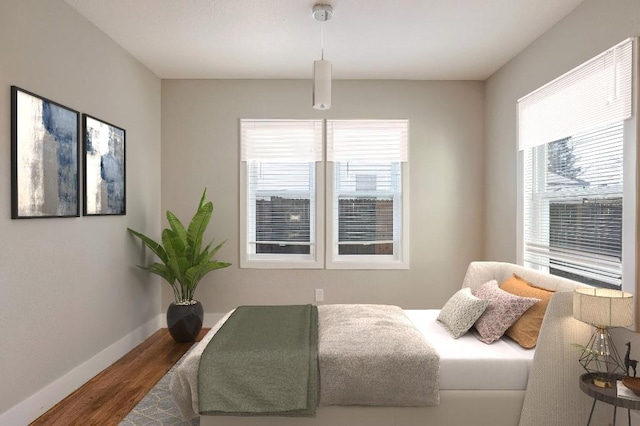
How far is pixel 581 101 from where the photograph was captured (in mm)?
2967

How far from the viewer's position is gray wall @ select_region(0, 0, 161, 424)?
8.27 ft

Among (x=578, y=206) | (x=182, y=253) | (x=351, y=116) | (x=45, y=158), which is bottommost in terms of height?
(x=182, y=253)

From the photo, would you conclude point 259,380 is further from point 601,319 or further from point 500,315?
point 601,319

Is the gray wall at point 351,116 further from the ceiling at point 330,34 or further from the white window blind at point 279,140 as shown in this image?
the ceiling at point 330,34

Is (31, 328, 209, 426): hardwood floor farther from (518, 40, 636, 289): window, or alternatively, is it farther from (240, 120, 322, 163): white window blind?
(518, 40, 636, 289): window

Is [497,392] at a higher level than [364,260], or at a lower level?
lower

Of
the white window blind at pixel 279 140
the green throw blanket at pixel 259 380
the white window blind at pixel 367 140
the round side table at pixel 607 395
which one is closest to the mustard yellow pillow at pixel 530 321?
the round side table at pixel 607 395

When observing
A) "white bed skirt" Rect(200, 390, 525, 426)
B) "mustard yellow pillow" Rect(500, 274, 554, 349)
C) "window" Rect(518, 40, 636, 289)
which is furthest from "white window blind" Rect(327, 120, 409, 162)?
"white bed skirt" Rect(200, 390, 525, 426)

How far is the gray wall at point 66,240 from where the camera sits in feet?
8.27

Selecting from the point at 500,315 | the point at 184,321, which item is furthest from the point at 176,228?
the point at 500,315

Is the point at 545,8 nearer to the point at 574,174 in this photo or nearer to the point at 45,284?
the point at 574,174

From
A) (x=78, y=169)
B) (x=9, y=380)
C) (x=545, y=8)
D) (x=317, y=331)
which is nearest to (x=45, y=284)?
(x=9, y=380)

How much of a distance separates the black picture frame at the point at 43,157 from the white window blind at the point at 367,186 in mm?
2457

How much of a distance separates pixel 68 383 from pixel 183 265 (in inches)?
53.1
